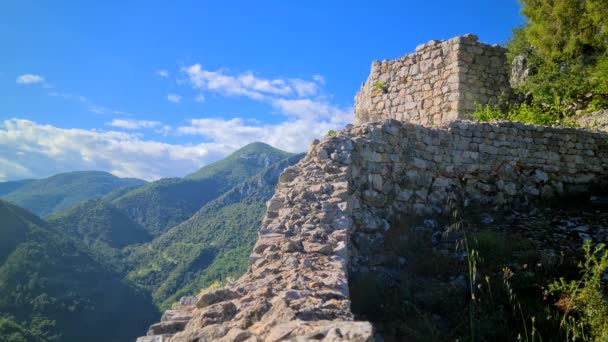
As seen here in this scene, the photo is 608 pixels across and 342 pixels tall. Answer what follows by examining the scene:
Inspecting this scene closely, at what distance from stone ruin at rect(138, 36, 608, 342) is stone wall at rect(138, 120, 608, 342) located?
14 mm

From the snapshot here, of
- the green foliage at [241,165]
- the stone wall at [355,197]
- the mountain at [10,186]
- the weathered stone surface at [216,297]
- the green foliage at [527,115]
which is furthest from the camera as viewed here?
the mountain at [10,186]

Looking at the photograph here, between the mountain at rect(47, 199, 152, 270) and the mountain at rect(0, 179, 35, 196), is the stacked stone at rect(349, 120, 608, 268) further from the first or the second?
the mountain at rect(0, 179, 35, 196)

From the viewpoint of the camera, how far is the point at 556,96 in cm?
927

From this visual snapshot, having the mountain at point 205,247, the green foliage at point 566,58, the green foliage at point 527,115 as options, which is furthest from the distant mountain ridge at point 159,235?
the green foliage at point 566,58

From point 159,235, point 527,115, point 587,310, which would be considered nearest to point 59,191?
point 159,235

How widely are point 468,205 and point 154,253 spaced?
110 metres

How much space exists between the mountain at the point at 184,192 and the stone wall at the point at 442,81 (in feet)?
405

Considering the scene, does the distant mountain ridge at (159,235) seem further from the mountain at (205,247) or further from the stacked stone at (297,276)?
the stacked stone at (297,276)

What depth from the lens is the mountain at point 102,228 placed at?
102688mm

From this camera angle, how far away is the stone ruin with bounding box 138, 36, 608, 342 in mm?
2760

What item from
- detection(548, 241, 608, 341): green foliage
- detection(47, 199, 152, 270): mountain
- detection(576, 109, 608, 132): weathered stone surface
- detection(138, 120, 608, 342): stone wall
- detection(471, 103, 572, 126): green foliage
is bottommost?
detection(47, 199, 152, 270): mountain

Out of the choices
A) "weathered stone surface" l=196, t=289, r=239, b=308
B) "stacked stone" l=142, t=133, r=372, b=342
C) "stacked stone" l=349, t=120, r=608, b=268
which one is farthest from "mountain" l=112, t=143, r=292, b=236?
"weathered stone surface" l=196, t=289, r=239, b=308

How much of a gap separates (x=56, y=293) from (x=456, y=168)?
76.1 m

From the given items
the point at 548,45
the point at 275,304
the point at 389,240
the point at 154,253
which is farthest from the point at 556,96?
the point at 154,253
